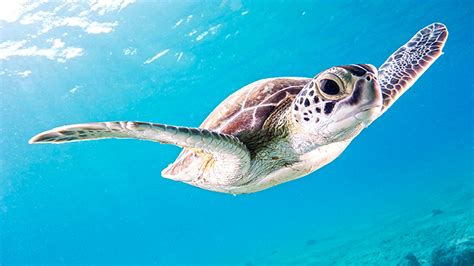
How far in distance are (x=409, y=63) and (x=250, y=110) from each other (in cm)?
175

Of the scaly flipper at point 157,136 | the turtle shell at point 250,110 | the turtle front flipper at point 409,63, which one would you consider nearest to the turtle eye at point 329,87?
the scaly flipper at point 157,136

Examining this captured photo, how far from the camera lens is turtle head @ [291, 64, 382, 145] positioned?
180 cm

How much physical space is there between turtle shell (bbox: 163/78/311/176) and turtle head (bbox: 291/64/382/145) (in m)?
0.51

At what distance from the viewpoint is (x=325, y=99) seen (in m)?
1.88

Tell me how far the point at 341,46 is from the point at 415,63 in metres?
24.4

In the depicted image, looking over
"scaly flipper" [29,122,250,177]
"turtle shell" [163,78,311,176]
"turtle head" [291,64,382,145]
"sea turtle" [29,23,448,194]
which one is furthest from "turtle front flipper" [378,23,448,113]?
"scaly flipper" [29,122,250,177]

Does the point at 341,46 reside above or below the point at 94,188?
above

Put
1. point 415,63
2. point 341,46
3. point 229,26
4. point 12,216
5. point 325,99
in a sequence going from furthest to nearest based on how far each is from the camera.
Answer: point 12,216 < point 341,46 < point 229,26 < point 415,63 < point 325,99

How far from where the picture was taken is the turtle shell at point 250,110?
250 cm

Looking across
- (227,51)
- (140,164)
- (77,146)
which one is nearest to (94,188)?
(140,164)

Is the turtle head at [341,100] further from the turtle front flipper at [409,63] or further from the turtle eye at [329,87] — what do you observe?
the turtle front flipper at [409,63]

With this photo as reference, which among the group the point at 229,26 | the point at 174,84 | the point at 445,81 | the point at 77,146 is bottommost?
the point at 445,81

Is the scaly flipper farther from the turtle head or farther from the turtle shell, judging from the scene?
the turtle head

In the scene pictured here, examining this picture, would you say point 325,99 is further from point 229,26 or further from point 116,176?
point 116,176
